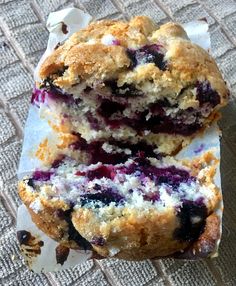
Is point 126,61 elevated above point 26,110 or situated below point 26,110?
above

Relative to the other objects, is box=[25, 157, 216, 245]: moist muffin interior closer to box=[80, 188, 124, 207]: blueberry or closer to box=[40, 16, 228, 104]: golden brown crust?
box=[80, 188, 124, 207]: blueberry

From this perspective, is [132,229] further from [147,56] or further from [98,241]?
[147,56]

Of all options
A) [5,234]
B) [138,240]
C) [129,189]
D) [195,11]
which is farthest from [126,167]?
[195,11]

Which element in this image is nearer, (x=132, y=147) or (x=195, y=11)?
(x=132, y=147)

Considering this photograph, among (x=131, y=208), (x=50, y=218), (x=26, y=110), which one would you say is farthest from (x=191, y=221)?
(x=26, y=110)

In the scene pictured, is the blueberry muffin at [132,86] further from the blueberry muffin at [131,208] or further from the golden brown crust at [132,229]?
the golden brown crust at [132,229]

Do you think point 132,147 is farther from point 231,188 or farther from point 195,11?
point 195,11

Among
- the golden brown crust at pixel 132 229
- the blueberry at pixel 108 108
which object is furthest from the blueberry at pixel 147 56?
the golden brown crust at pixel 132 229
